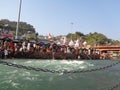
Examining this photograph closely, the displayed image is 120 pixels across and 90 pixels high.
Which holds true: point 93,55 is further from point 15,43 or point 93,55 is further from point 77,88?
point 77,88

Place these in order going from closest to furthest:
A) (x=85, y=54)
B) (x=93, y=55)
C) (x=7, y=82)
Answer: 1. (x=7, y=82)
2. (x=85, y=54)
3. (x=93, y=55)

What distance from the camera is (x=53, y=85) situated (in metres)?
20.7

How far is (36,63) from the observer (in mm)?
31703

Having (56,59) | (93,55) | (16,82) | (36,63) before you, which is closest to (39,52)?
(36,63)

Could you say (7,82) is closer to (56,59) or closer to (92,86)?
(92,86)

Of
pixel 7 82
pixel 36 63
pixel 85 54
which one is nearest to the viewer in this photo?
pixel 7 82

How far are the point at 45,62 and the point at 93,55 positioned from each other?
14.7m

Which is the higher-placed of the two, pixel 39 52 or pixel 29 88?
pixel 39 52

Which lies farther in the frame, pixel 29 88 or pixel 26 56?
pixel 26 56

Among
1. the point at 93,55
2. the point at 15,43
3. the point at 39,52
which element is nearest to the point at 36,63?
the point at 39,52

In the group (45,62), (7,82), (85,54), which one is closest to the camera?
(7,82)

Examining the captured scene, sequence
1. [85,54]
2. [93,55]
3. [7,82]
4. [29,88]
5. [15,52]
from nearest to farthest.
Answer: [29,88]
[7,82]
[15,52]
[85,54]
[93,55]

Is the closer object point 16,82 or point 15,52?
point 16,82

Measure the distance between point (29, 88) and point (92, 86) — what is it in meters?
5.01
